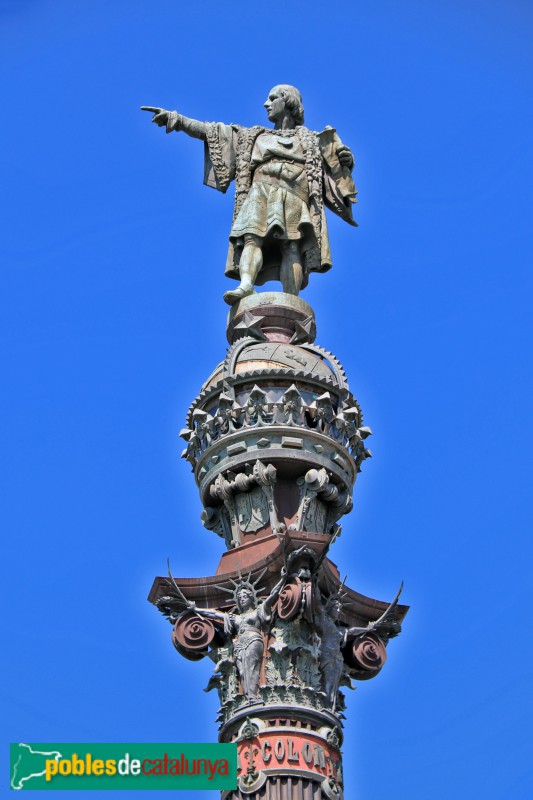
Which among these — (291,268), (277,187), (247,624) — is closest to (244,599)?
(247,624)

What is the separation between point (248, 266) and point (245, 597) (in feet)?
27.7

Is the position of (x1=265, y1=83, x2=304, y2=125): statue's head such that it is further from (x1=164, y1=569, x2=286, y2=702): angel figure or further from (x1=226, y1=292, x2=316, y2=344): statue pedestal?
(x1=164, y1=569, x2=286, y2=702): angel figure

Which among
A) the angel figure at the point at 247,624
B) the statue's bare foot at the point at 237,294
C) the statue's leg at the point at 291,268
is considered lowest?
the angel figure at the point at 247,624

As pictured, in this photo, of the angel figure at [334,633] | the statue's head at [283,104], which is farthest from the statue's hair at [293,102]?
the angel figure at [334,633]

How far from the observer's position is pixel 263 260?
34438 mm

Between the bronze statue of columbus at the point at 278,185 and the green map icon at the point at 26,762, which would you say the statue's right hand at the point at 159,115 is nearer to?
the bronze statue of columbus at the point at 278,185

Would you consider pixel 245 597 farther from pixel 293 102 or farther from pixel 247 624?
pixel 293 102

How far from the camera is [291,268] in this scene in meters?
33.8

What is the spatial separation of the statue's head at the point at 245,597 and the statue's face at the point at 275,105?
12.1 meters

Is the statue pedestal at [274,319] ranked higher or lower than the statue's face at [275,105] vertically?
lower

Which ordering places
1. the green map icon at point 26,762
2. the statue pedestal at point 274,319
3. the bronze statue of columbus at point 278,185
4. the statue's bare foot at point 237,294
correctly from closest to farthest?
1. the green map icon at point 26,762
2. the statue pedestal at point 274,319
3. the statue's bare foot at point 237,294
4. the bronze statue of columbus at point 278,185

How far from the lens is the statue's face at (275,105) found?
115 ft

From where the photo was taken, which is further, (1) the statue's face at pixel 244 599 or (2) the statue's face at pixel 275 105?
(2) the statue's face at pixel 275 105

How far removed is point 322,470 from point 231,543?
2.03 metres
